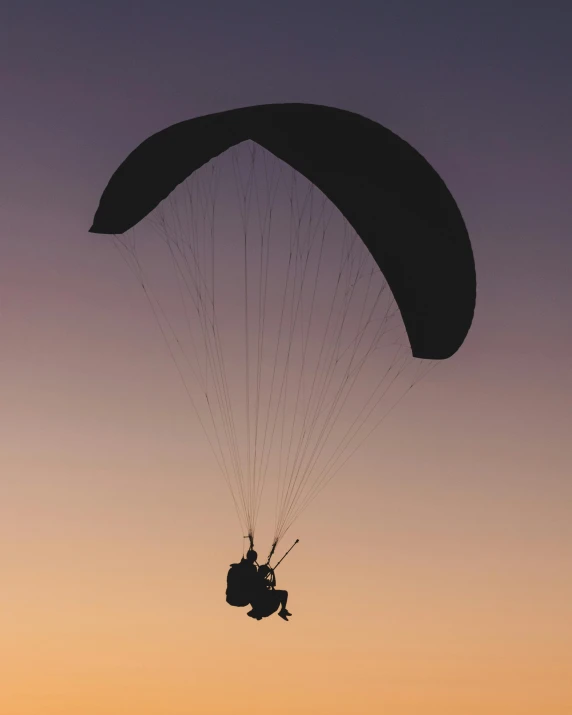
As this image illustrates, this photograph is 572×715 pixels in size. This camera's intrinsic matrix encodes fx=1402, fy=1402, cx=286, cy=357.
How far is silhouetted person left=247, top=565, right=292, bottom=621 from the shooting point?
2352 cm

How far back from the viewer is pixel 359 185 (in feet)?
80.1

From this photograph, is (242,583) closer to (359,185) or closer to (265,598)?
(265,598)

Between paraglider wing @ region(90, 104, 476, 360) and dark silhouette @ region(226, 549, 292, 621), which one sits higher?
paraglider wing @ region(90, 104, 476, 360)

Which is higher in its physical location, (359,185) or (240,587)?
(359,185)

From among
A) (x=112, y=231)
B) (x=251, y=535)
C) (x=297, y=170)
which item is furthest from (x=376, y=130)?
(x=251, y=535)

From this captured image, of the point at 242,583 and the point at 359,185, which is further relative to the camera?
the point at 359,185

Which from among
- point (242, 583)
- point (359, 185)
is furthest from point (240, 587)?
point (359, 185)

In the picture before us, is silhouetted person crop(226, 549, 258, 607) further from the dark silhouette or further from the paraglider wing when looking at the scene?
the paraglider wing

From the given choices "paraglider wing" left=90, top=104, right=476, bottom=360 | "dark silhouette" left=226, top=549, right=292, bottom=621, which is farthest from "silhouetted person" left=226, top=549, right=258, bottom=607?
"paraglider wing" left=90, top=104, right=476, bottom=360

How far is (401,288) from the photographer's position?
1029 inches

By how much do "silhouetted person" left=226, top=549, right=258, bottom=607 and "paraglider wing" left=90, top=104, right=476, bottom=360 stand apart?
5.55 metres

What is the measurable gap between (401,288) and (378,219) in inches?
58.4

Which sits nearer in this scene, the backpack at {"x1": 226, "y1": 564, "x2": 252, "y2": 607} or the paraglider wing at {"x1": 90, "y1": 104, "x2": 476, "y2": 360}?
the paraglider wing at {"x1": 90, "y1": 104, "x2": 476, "y2": 360}

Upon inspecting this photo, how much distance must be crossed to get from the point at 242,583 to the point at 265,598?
0.46 meters
